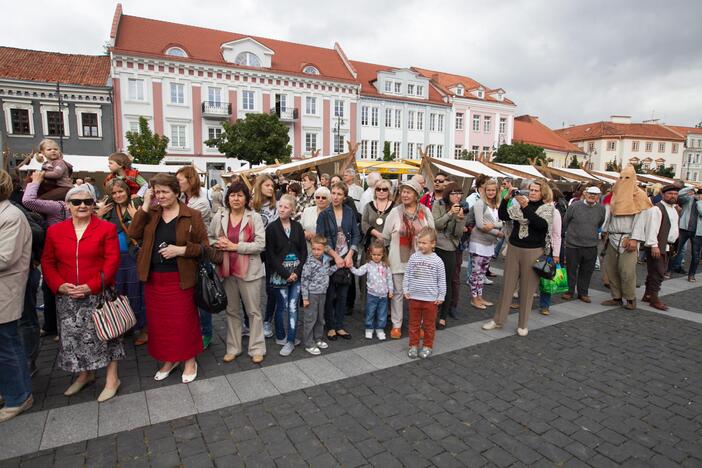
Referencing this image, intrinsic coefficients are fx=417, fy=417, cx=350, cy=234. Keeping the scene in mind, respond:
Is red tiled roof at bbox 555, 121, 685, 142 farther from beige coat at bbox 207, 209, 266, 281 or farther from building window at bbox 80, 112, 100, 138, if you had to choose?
beige coat at bbox 207, 209, 266, 281

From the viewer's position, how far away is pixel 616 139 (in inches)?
2736

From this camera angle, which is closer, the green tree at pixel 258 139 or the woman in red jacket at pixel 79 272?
the woman in red jacket at pixel 79 272

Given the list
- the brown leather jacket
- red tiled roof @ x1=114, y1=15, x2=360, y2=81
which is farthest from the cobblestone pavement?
red tiled roof @ x1=114, y1=15, x2=360, y2=81

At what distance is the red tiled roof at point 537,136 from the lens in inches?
2257

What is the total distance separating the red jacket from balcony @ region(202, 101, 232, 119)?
34190 millimetres

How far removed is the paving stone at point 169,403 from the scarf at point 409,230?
282 cm

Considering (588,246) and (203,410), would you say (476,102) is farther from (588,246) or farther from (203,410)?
(203,410)

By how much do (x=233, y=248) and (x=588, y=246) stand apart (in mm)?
5901

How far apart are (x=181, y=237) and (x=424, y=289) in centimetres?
252

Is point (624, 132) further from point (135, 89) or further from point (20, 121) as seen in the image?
point (20, 121)

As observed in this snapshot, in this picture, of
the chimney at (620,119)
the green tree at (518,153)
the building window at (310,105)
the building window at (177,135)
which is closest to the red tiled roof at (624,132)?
the chimney at (620,119)

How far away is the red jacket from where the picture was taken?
11.2 ft

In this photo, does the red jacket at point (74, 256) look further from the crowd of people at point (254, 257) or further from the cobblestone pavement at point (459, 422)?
the cobblestone pavement at point (459, 422)

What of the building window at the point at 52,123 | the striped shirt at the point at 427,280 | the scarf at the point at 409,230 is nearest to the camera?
the striped shirt at the point at 427,280
